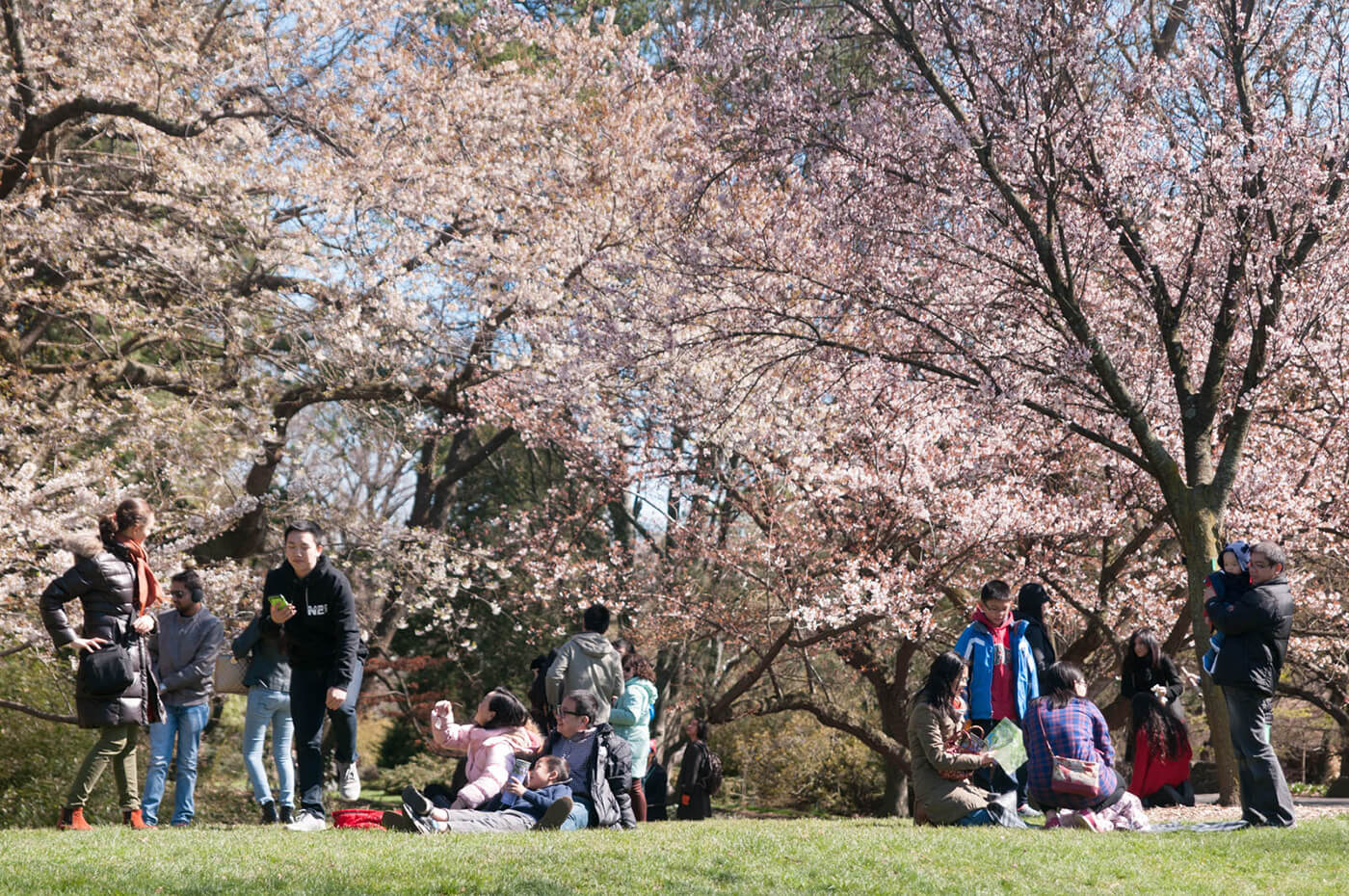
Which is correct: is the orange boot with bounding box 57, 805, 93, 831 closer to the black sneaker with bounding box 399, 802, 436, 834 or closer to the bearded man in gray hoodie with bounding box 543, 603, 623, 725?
the black sneaker with bounding box 399, 802, 436, 834

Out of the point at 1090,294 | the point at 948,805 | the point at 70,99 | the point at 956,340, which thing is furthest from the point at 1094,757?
the point at 70,99

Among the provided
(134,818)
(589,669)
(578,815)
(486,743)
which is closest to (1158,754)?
(589,669)

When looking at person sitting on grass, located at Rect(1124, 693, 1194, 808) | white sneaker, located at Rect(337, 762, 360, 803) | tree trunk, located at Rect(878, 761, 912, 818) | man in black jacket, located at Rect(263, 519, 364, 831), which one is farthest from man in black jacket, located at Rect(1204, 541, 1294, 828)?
tree trunk, located at Rect(878, 761, 912, 818)

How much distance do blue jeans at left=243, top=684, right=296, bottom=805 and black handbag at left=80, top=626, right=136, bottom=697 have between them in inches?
37.2

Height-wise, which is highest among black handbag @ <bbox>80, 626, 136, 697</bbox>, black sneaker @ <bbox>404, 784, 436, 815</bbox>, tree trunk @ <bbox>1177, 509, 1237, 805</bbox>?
tree trunk @ <bbox>1177, 509, 1237, 805</bbox>

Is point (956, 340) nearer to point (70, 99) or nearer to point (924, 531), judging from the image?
point (924, 531)

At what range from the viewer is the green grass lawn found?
4.93m

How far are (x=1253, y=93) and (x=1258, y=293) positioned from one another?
5.98 feet

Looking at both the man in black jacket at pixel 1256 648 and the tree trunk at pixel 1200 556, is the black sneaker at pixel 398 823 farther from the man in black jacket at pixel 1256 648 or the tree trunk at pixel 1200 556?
the tree trunk at pixel 1200 556

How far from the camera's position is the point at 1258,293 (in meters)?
9.12

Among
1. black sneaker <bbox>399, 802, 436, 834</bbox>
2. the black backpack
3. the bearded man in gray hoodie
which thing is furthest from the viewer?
the black backpack

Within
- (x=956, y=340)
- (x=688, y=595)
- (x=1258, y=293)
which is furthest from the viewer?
(x=688, y=595)

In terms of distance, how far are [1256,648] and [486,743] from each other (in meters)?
4.63

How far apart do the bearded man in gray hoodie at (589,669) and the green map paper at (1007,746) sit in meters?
2.60
